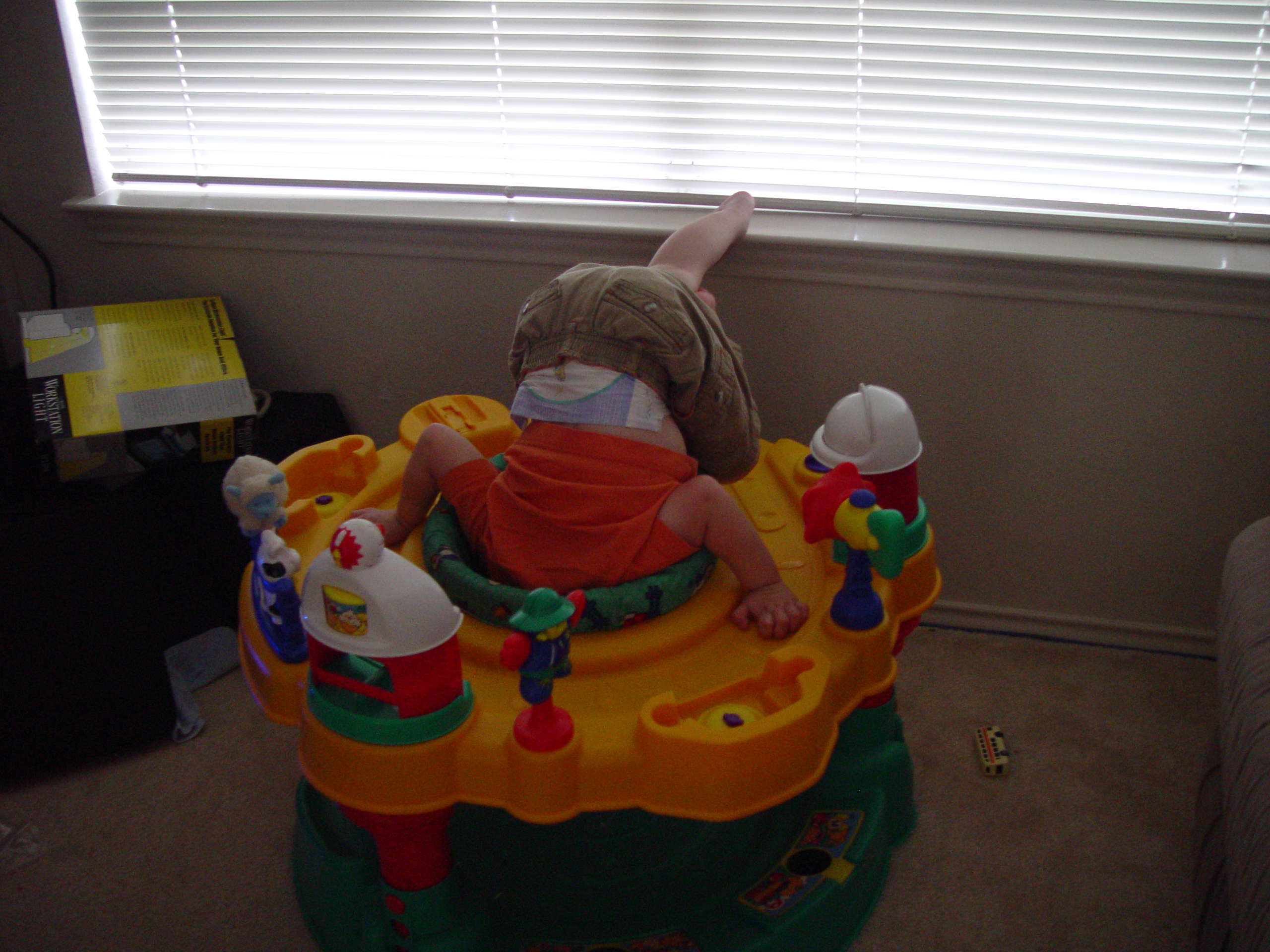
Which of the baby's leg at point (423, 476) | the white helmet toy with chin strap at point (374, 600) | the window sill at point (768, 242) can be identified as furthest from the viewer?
the window sill at point (768, 242)

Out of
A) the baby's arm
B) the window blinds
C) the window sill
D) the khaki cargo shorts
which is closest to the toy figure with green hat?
the baby's arm

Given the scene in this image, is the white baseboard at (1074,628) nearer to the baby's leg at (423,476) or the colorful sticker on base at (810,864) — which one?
the colorful sticker on base at (810,864)

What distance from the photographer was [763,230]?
148 cm

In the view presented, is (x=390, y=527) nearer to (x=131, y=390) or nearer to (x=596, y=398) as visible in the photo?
(x=596, y=398)

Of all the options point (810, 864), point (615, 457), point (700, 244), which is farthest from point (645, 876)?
point (700, 244)

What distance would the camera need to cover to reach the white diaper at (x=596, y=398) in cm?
116

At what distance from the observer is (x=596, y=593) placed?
1105 mm

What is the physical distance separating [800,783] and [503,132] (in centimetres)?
116

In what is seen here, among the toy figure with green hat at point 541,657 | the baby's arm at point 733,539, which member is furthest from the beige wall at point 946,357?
the toy figure with green hat at point 541,657

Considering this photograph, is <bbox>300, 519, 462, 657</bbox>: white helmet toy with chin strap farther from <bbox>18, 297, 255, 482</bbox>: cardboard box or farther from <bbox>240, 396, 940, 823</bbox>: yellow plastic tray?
<bbox>18, 297, 255, 482</bbox>: cardboard box

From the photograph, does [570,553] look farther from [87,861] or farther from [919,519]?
[87,861]

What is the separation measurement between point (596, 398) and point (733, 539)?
236mm

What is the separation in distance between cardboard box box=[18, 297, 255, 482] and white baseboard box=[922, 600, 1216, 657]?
1.21 meters

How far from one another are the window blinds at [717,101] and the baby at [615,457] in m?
0.47
